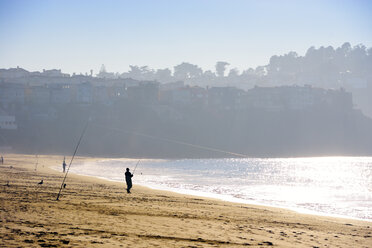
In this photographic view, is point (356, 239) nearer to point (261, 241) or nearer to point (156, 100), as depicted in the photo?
point (261, 241)

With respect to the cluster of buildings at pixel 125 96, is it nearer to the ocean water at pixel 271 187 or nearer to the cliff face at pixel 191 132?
the cliff face at pixel 191 132

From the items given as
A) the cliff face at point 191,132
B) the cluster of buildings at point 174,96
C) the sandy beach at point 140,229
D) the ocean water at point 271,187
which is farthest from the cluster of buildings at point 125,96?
the sandy beach at point 140,229

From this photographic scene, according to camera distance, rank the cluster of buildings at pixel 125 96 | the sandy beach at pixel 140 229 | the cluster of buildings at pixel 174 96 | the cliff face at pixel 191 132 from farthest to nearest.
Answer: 1. the cluster of buildings at pixel 174 96
2. the cluster of buildings at pixel 125 96
3. the cliff face at pixel 191 132
4. the sandy beach at pixel 140 229

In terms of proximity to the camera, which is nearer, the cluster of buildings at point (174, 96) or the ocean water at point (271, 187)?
the ocean water at point (271, 187)

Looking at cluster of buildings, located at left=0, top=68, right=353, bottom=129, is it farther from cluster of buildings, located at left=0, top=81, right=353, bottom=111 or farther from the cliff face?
the cliff face

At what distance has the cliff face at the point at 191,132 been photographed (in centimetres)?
11738

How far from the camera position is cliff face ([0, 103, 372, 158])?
117 metres

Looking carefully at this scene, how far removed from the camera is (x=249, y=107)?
152625 millimetres

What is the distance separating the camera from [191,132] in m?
137

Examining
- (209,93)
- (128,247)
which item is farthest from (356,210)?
(209,93)

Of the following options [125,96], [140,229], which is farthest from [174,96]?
[140,229]

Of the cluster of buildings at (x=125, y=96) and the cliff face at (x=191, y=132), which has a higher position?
the cluster of buildings at (x=125, y=96)

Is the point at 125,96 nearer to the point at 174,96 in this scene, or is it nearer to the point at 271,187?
the point at 174,96

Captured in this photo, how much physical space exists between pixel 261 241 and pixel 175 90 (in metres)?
136
